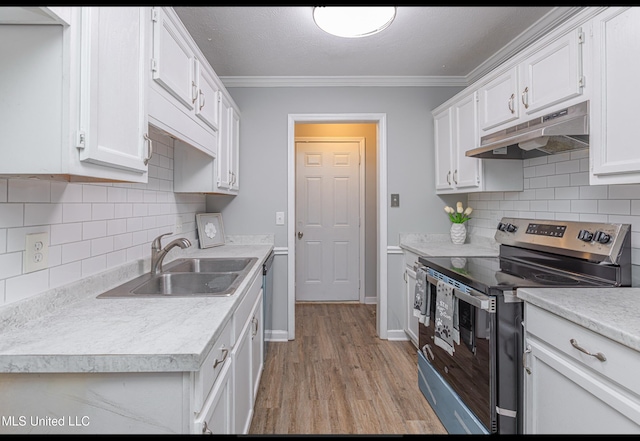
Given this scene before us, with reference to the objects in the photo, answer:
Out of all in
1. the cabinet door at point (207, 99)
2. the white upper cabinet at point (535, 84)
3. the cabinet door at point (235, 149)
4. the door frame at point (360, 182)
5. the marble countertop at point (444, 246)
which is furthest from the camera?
the door frame at point (360, 182)

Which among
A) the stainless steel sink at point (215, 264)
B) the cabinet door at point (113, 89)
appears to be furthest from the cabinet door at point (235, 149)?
the cabinet door at point (113, 89)

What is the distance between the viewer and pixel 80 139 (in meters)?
0.78

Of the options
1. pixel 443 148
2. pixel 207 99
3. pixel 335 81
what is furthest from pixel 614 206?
pixel 207 99

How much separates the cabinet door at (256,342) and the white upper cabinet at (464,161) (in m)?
1.77

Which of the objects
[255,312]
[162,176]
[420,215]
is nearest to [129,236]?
[162,176]

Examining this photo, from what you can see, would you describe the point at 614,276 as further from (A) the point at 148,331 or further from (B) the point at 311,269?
(B) the point at 311,269

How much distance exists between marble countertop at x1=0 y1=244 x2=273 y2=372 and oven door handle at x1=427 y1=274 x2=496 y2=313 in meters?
1.07

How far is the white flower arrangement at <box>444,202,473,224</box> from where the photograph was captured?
2.72 m

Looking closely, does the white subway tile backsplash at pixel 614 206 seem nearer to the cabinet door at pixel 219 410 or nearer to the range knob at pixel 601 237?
the range knob at pixel 601 237

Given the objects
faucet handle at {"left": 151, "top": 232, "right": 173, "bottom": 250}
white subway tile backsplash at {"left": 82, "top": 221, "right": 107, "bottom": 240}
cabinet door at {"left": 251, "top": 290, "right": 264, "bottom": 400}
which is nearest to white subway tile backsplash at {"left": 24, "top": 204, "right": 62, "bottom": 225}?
white subway tile backsplash at {"left": 82, "top": 221, "right": 107, "bottom": 240}

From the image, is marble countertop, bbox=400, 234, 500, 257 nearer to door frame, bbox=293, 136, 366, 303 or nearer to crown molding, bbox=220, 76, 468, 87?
door frame, bbox=293, 136, 366, 303

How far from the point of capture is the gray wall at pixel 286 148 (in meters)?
2.81

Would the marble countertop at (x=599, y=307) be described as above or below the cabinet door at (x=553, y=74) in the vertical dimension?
below

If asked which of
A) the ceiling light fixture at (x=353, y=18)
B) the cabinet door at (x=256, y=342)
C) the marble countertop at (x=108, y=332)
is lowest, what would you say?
the cabinet door at (x=256, y=342)
